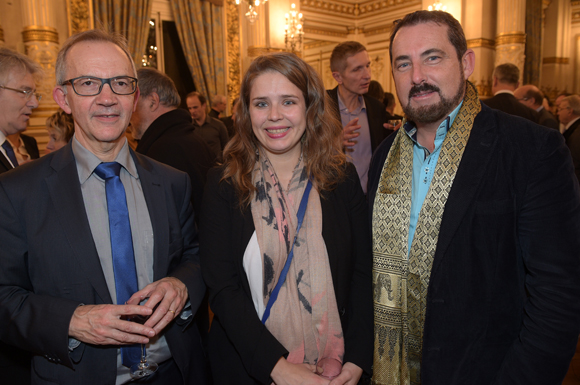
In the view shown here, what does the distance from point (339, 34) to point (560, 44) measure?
6352 mm

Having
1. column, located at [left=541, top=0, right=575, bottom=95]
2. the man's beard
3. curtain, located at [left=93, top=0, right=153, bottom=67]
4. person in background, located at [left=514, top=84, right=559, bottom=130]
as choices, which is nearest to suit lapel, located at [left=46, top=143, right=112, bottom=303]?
the man's beard

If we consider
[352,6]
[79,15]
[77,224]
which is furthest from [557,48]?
[77,224]

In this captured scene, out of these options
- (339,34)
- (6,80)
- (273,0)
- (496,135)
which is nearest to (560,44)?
(339,34)

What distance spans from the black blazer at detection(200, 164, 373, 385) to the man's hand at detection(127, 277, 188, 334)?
0.13m

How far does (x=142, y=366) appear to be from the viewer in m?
1.32

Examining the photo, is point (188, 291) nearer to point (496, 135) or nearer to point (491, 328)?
point (491, 328)

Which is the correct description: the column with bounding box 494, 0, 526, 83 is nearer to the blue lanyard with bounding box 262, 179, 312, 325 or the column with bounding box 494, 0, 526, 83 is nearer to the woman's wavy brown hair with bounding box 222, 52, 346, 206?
the woman's wavy brown hair with bounding box 222, 52, 346, 206

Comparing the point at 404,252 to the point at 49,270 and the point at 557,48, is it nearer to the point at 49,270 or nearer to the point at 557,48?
the point at 49,270

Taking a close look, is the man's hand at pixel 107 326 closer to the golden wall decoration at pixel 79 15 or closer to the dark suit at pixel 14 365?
the dark suit at pixel 14 365

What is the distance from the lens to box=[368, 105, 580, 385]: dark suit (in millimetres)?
1238

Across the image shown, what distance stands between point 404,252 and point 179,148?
163 cm

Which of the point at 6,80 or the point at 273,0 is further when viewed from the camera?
the point at 273,0

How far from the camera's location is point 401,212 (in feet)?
4.96

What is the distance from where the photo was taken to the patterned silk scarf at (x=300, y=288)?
1511 mm
